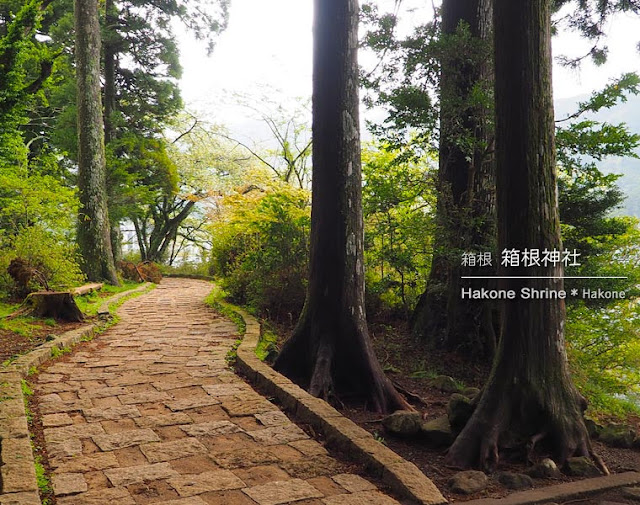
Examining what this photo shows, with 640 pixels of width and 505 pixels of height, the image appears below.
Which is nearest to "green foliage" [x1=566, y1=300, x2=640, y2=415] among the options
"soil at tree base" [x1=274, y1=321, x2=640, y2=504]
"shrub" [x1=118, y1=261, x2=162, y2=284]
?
"soil at tree base" [x1=274, y1=321, x2=640, y2=504]

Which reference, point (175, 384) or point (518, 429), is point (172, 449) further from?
point (518, 429)

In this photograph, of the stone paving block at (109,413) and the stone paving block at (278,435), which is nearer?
the stone paving block at (278,435)

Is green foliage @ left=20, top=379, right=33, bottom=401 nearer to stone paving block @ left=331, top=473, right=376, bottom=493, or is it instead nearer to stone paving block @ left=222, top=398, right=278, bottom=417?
stone paving block @ left=222, top=398, right=278, bottom=417

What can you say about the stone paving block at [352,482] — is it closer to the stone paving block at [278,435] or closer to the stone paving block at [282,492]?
the stone paving block at [282,492]

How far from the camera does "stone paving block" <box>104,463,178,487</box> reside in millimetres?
3461

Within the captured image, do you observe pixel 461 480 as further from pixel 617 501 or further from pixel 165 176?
pixel 165 176

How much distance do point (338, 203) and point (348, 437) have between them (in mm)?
2533

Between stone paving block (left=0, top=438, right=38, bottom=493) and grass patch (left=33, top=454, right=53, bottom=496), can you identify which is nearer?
stone paving block (left=0, top=438, right=38, bottom=493)

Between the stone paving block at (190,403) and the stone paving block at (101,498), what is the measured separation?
1555 mm

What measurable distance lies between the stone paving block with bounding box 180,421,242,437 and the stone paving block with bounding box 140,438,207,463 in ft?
0.51

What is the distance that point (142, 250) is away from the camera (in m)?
28.1

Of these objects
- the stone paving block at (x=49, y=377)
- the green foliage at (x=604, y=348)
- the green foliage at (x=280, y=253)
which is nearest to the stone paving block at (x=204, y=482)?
the stone paving block at (x=49, y=377)

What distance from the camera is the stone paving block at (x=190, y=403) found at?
4934mm

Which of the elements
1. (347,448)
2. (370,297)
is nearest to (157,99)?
(370,297)
